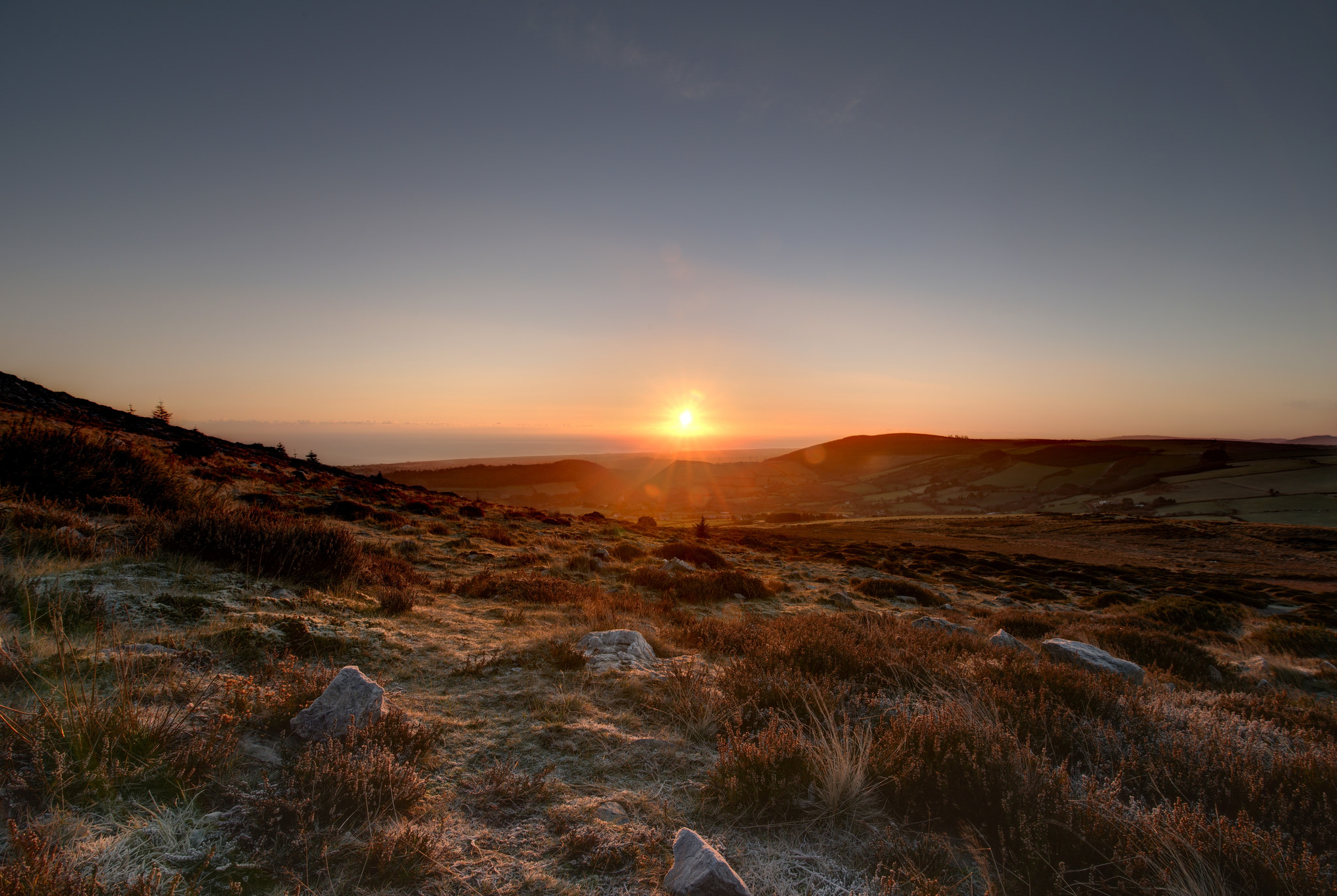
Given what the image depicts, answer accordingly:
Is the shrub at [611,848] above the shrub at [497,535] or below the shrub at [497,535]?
above

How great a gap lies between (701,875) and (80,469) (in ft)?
38.4

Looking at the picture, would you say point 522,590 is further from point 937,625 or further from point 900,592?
point 900,592

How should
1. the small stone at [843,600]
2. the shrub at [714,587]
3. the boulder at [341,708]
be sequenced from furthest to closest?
1. the small stone at [843,600]
2. the shrub at [714,587]
3. the boulder at [341,708]

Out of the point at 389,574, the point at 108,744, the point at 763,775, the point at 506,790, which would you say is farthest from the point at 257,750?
the point at 389,574

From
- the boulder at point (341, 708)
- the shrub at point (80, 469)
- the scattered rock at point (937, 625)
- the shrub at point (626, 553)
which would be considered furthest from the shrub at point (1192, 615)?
the shrub at point (80, 469)

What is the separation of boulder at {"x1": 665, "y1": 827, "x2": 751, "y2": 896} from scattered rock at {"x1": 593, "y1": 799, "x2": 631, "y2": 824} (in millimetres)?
613

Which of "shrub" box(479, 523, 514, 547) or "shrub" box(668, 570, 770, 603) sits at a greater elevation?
"shrub" box(479, 523, 514, 547)

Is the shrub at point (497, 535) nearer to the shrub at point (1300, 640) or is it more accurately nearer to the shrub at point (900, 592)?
the shrub at point (900, 592)

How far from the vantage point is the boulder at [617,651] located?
5734mm

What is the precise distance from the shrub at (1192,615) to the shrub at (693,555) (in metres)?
13.1

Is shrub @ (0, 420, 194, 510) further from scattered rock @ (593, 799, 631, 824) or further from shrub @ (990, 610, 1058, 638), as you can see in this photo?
shrub @ (990, 610, 1058, 638)

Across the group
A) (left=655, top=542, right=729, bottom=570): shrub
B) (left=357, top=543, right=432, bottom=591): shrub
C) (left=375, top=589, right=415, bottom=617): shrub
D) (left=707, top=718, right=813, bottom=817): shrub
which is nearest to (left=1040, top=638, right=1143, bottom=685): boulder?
(left=707, top=718, right=813, bottom=817): shrub

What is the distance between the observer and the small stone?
1406 cm

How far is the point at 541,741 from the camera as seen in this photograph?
4.09m
